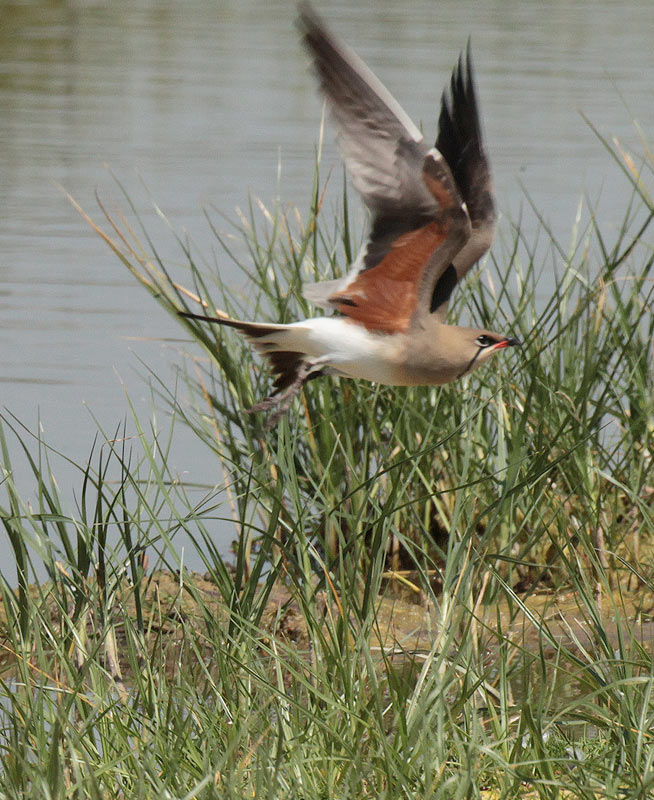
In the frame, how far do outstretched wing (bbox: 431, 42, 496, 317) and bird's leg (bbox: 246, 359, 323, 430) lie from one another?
284mm

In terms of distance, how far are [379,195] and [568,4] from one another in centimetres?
2715

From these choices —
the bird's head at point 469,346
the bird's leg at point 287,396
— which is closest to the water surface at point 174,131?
the bird's leg at point 287,396

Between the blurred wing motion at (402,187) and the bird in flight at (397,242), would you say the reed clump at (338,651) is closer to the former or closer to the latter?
the bird in flight at (397,242)

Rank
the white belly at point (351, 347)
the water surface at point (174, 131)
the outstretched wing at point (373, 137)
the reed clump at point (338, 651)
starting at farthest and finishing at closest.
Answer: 1. the water surface at point (174, 131)
2. the white belly at point (351, 347)
3. the outstretched wing at point (373, 137)
4. the reed clump at point (338, 651)

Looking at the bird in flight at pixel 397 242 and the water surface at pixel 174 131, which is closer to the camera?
the bird in flight at pixel 397 242

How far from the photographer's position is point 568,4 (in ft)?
93.0

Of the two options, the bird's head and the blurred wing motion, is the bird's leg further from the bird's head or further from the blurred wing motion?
the bird's head

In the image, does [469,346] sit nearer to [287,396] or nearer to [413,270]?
[413,270]

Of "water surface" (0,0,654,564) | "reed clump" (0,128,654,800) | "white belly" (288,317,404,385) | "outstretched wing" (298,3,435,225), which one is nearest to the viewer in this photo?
"reed clump" (0,128,654,800)

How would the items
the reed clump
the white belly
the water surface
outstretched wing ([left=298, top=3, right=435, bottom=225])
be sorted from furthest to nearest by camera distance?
the water surface
the white belly
outstretched wing ([left=298, top=3, right=435, bottom=225])
the reed clump

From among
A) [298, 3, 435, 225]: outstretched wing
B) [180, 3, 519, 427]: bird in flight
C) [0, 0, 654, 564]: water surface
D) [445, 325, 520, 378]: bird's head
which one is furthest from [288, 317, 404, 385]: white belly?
[0, 0, 654, 564]: water surface

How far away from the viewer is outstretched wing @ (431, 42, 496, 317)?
8.49ft

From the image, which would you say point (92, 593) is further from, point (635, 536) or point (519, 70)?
point (519, 70)

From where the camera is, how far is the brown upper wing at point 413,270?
8.59ft
